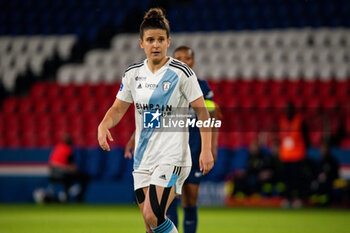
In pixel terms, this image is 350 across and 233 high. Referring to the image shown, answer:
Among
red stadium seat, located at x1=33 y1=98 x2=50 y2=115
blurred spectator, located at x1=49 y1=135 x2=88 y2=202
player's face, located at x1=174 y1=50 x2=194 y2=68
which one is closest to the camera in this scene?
player's face, located at x1=174 y1=50 x2=194 y2=68

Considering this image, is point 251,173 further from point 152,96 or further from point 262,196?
point 152,96

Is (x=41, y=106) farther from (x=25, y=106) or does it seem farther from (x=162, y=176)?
(x=162, y=176)

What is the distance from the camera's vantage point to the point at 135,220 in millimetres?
10391

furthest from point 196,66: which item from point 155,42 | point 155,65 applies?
point 155,42

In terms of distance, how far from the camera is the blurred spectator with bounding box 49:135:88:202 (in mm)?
14133

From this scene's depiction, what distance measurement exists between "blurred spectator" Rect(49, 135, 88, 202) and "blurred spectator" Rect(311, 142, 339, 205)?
18.8ft

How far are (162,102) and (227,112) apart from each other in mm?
10127

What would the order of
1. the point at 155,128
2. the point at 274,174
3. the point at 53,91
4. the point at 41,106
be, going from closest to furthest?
the point at 155,128 < the point at 274,174 < the point at 41,106 < the point at 53,91

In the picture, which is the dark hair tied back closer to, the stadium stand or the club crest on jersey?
the club crest on jersey

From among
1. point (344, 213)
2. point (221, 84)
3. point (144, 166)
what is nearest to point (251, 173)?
point (344, 213)

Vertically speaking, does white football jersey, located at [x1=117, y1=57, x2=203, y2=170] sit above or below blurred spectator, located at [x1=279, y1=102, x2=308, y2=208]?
above

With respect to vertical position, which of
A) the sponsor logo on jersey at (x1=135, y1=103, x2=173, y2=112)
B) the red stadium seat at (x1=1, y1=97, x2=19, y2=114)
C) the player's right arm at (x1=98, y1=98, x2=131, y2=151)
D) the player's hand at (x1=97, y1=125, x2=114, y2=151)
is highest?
the sponsor logo on jersey at (x1=135, y1=103, x2=173, y2=112)

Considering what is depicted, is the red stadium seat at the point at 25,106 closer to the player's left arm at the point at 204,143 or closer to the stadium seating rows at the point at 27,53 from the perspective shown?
the stadium seating rows at the point at 27,53

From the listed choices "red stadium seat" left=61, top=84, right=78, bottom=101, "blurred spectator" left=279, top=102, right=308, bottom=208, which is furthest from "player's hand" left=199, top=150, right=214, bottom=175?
"red stadium seat" left=61, top=84, right=78, bottom=101
